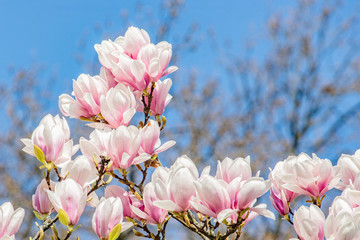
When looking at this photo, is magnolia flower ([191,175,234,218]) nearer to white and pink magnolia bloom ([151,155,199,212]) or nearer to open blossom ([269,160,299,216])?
white and pink magnolia bloom ([151,155,199,212])

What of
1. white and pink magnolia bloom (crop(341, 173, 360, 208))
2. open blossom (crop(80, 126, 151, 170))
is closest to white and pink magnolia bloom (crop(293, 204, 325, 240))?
white and pink magnolia bloom (crop(341, 173, 360, 208))

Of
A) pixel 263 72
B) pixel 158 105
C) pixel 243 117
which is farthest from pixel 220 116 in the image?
pixel 158 105

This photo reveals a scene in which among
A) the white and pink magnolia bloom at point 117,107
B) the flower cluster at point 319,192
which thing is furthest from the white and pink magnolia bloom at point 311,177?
the white and pink magnolia bloom at point 117,107

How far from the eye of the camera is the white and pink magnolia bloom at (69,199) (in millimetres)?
801

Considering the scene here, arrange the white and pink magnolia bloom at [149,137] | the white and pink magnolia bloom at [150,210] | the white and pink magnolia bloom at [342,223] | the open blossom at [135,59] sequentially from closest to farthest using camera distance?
Answer: the white and pink magnolia bloom at [342,223] < the white and pink magnolia bloom at [150,210] < the white and pink magnolia bloom at [149,137] < the open blossom at [135,59]

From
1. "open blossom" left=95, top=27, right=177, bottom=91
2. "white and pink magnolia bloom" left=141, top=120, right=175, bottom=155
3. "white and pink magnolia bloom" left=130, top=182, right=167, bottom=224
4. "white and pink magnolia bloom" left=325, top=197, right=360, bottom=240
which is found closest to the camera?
"white and pink magnolia bloom" left=325, top=197, right=360, bottom=240

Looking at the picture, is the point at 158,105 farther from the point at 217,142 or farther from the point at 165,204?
the point at 217,142

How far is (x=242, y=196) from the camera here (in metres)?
0.80

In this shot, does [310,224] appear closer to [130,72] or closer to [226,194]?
[226,194]

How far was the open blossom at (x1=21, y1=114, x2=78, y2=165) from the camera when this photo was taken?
0.91 m

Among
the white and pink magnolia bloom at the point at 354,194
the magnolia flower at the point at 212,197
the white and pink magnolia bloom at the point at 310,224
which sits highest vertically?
the white and pink magnolia bloom at the point at 354,194

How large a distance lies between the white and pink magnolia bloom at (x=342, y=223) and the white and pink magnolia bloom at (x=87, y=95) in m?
0.66

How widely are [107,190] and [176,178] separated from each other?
24 centimetres

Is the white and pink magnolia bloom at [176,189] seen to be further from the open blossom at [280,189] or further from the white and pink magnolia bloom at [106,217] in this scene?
the open blossom at [280,189]
